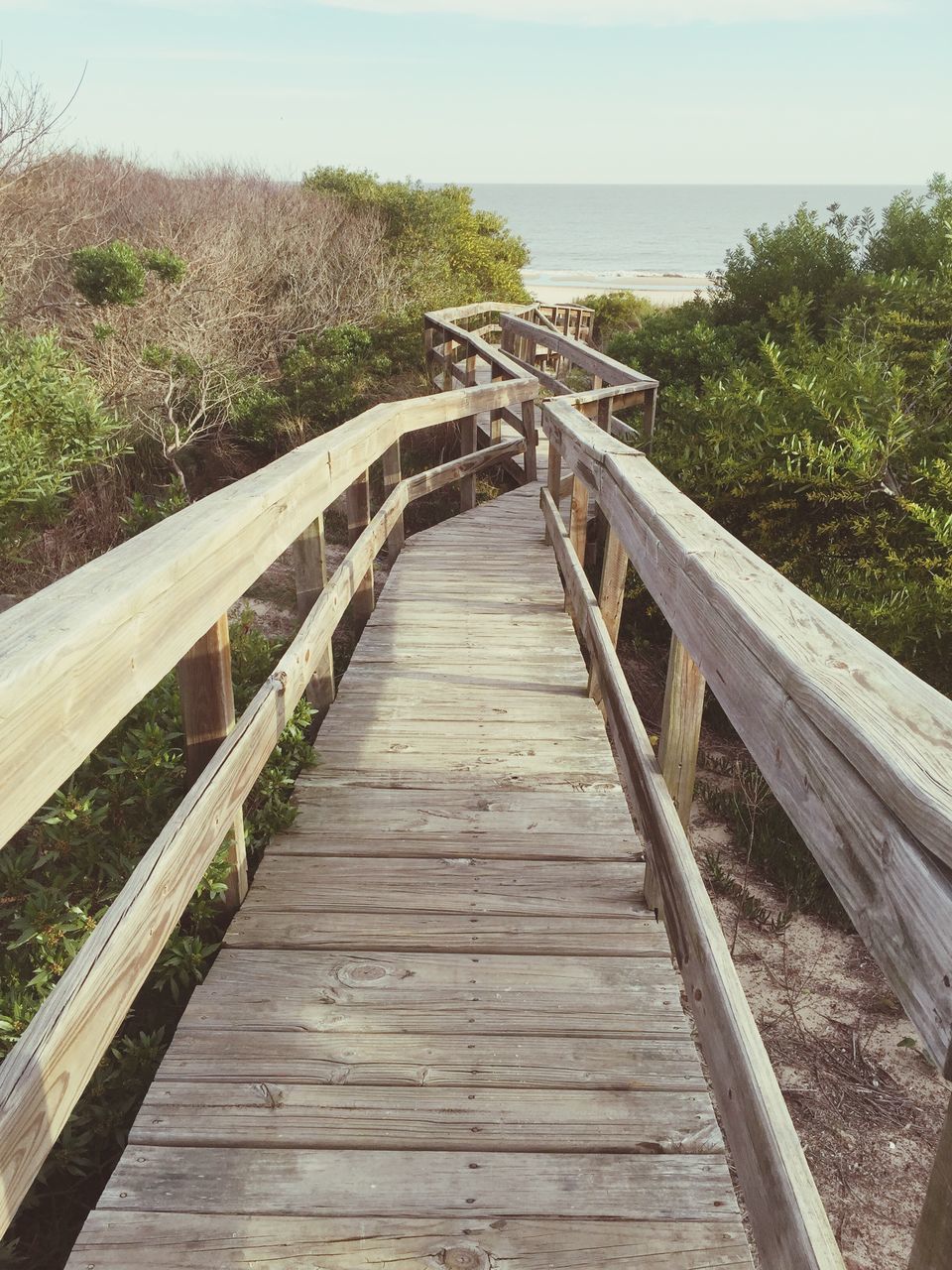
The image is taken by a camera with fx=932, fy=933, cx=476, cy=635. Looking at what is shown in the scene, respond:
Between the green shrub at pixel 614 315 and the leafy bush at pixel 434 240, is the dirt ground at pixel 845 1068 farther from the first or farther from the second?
the green shrub at pixel 614 315

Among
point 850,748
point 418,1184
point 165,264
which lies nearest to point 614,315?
point 165,264

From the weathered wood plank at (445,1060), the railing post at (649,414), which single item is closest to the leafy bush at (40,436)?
the railing post at (649,414)

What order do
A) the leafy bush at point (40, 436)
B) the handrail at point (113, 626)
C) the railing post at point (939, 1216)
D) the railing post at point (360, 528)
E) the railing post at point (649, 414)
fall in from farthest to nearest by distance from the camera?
the railing post at point (649, 414) < the leafy bush at point (40, 436) < the railing post at point (360, 528) < the handrail at point (113, 626) < the railing post at point (939, 1216)

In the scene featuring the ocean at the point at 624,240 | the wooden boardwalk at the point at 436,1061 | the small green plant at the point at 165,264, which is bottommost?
the wooden boardwalk at the point at 436,1061

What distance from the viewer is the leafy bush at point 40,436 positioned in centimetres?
697

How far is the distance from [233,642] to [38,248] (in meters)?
14.4

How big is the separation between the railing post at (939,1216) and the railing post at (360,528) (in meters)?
3.91

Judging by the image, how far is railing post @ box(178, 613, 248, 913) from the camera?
228 cm

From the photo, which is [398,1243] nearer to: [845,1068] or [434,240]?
[845,1068]

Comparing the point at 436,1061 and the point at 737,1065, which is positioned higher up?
the point at 737,1065

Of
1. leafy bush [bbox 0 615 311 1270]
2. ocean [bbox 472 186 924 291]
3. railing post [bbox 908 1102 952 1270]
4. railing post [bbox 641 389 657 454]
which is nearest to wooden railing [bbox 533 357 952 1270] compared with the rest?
railing post [bbox 908 1102 952 1270]

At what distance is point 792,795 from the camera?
1.20 m

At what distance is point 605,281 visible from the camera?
6694cm

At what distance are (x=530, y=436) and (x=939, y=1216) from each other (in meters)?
8.37
